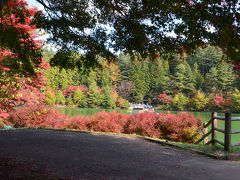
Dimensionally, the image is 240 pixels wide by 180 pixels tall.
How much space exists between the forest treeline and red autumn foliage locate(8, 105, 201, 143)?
2720cm

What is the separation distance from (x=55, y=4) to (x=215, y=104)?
1493 inches

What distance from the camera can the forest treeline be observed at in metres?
40.6

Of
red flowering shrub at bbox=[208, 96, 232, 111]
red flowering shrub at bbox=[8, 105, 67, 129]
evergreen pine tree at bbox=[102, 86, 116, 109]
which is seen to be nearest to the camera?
red flowering shrub at bbox=[8, 105, 67, 129]

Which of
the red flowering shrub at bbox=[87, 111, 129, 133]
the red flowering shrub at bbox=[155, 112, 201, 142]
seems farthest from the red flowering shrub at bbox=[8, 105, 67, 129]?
the red flowering shrub at bbox=[155, 112, 201, 142]

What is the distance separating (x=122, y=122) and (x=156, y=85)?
3889 centimetres

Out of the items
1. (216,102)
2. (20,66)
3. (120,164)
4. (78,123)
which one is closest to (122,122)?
(78,123)

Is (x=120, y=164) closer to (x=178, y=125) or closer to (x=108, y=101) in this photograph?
(x=178, y=125)

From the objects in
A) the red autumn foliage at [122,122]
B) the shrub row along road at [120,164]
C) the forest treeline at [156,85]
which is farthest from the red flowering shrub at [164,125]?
the forest treeline at [156,85]

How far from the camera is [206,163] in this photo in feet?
17.9

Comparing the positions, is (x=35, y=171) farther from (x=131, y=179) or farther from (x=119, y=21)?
(x=119, y=21)

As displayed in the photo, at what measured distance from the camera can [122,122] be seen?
11781mm

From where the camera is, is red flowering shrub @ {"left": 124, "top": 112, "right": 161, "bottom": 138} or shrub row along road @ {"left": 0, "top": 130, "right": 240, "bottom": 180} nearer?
shrub row along road @ {"left": 0, "top": 130, "right": 240, "bottom": 180}

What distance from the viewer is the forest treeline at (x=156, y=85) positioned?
40562 millimetres

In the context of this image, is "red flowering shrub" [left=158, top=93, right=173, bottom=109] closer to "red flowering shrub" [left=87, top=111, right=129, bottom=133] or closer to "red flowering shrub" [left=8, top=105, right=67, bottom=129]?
"red flowering shrub" [left=87, top=111, right=129, bottom=133]
